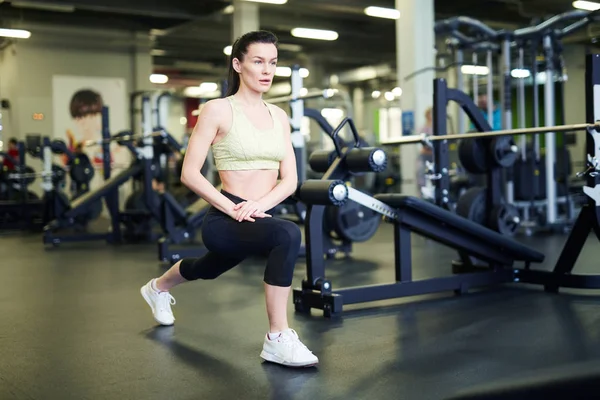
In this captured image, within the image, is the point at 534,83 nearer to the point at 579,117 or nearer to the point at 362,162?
the point at 362,162

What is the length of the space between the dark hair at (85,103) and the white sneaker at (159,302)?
9970 millimetres

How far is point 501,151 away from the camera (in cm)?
444

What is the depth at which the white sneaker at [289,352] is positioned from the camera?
8.00 ft

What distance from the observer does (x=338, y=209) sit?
18.3 feet

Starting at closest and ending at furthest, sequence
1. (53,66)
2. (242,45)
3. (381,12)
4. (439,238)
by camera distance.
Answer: (242,45) → (439,238) → (381,12) → (53,66)

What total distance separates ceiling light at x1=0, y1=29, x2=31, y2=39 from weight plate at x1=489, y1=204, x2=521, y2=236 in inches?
344

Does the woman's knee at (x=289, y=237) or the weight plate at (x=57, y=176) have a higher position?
the weight plate at (x=57, y=176)

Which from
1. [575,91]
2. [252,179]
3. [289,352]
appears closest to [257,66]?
[252,179]

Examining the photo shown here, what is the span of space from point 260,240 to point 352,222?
325 cm

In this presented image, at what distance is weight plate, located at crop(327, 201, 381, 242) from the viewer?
561 centimetres

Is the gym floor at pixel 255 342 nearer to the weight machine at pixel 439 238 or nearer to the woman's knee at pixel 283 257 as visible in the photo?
the weight machine at pixel 439 238

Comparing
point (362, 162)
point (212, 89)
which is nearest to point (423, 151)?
point (362, 162)

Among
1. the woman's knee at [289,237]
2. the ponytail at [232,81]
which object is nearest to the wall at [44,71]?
the ponytail at [232,81]

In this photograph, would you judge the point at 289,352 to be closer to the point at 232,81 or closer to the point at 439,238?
the point at 232,81
